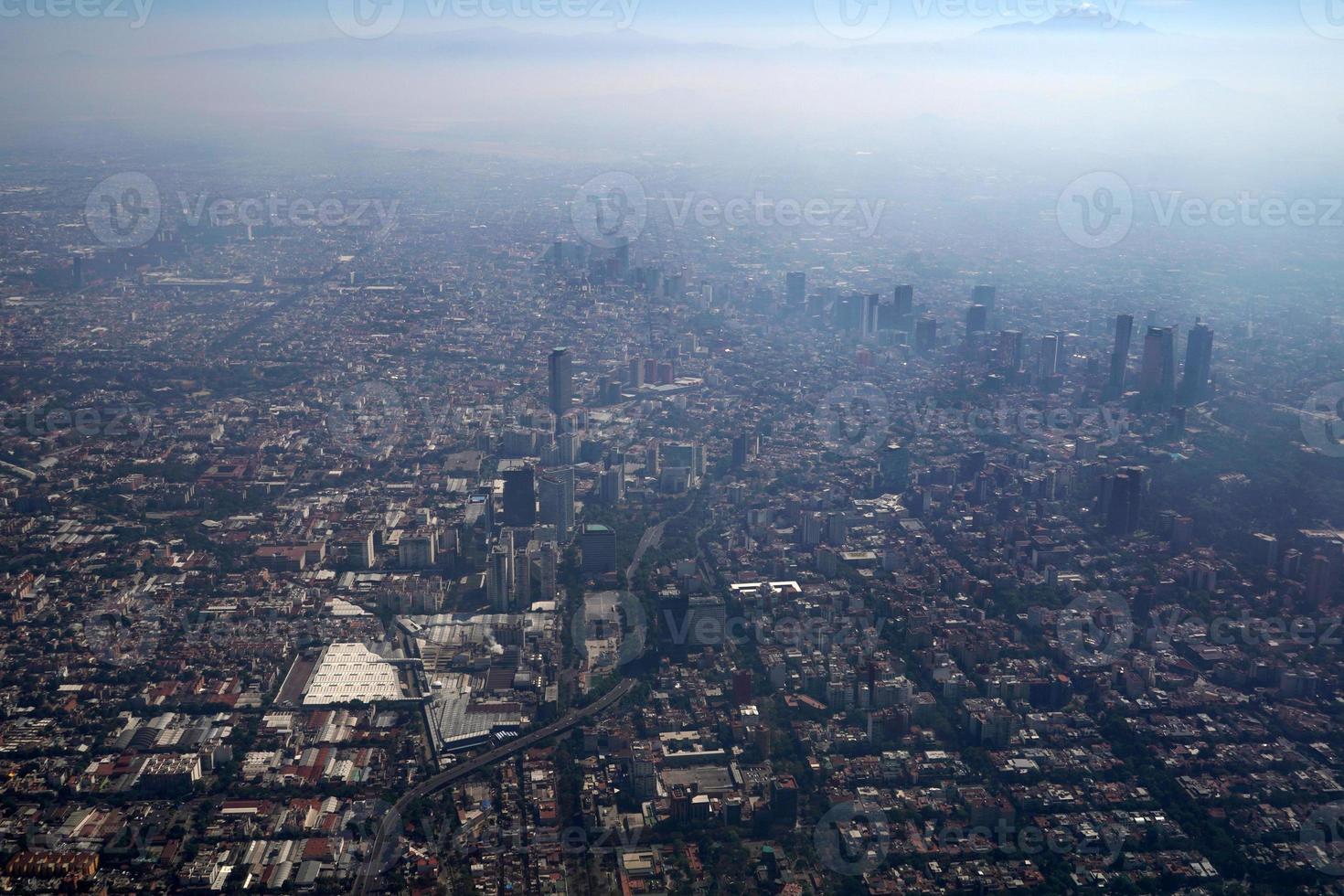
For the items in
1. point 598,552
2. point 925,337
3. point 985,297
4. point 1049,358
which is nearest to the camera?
point 598,552

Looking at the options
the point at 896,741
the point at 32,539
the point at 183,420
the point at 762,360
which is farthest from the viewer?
the point at 762,360

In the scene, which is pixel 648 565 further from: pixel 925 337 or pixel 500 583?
pixel 925 337

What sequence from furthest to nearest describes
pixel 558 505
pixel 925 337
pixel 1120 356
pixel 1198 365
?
pixel 925 337, pixel 1120 356, pixel 1198 365, pixel 558 505

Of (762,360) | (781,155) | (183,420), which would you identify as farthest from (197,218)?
(781,155)

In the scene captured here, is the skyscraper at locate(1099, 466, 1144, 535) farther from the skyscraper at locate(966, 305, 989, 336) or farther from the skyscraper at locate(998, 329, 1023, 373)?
the skyscraper at locate(966, 305, 989, 336)

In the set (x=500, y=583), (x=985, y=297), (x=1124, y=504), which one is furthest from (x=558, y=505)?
(x=985, y=297)

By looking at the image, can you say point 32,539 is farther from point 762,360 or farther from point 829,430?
point 762,360
